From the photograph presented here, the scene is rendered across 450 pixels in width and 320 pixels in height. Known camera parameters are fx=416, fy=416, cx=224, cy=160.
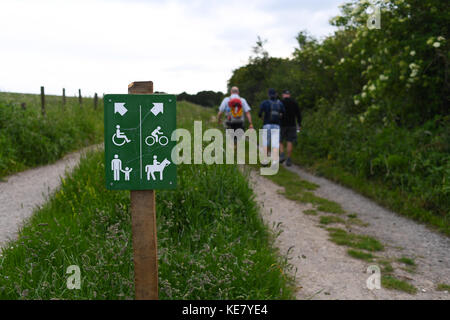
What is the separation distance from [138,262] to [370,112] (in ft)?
30.1

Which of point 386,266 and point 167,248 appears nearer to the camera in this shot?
point 167,248

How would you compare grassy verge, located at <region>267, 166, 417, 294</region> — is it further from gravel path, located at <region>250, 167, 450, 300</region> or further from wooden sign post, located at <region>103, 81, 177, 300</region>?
wooden sign post, located at <region>103, 81, 177, 300</region>

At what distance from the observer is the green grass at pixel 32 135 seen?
9.22m

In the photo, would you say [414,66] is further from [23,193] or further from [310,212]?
[23,193]

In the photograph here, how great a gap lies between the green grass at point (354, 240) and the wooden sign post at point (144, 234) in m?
3.53

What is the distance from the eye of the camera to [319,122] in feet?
45.5

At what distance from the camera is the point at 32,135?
9969 millimetres

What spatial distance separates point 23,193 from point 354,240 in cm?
556

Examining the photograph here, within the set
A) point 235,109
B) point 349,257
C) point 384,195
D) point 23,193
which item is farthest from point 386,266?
point 235,109

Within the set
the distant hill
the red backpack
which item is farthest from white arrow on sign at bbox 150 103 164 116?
the distant hill

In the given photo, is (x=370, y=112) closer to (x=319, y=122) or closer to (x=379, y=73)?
(x=379, y=73)

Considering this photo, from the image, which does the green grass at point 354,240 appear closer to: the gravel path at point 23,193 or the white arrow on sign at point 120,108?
the white arrow on sign at point 120,108

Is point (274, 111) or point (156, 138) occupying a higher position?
point (274, 111)
